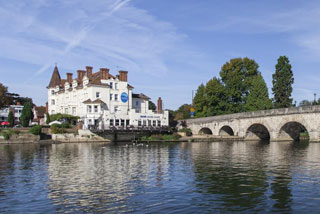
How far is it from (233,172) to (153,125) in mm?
52483

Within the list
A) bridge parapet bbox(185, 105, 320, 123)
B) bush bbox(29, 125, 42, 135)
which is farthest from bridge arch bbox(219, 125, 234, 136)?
bush bbox(29, 125, 42, 135)

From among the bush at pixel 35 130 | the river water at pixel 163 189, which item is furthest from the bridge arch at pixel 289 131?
the bush at pixel 35 130

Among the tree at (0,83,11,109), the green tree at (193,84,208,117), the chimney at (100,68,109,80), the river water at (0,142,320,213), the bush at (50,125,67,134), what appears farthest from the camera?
the green tree at (193,84,208,117)

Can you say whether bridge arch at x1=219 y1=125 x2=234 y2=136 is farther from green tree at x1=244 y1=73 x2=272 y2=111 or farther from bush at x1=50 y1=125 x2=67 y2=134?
bush at x1=50 y1=125 x2=67 y2=134

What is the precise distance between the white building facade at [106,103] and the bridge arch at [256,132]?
18.6 metres

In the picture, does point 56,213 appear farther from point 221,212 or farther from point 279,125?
point 279,125

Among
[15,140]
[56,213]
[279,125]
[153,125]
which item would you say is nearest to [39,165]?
[56,213]

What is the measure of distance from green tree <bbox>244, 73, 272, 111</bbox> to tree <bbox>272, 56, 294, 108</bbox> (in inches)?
187

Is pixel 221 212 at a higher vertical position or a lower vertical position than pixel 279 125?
lower

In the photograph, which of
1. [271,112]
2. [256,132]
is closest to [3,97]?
[256,132]

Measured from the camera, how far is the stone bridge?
5041cm

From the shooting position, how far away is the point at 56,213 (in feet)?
42.0

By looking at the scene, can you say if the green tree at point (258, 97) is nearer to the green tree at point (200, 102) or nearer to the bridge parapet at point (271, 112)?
the bridge parapet at point (271, 112)

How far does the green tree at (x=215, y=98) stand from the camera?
256ft
